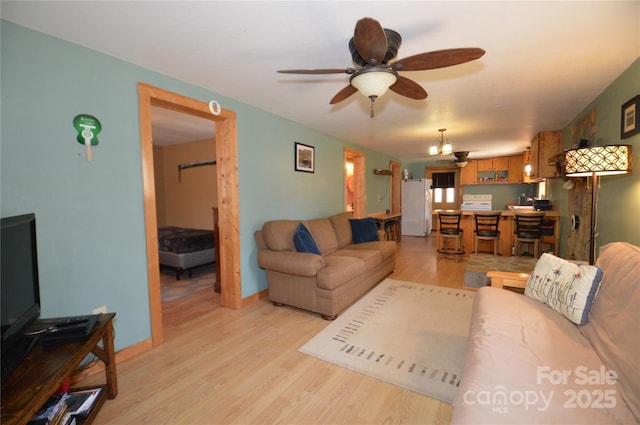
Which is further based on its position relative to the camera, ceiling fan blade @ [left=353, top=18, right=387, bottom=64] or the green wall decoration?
the green wall decoration

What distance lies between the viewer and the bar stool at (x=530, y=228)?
4463 millimetres

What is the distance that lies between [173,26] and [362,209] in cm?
488

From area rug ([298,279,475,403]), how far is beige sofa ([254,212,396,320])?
0.20 m

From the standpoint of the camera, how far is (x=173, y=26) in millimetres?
1744

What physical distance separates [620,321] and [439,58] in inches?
63.5

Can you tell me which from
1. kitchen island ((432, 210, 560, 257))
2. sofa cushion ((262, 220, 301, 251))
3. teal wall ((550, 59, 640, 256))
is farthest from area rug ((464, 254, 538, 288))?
sofa cushion ((262, 220, 301, 251))

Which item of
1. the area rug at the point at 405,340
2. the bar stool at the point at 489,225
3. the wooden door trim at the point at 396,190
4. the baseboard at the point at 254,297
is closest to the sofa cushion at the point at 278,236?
the baseboard at the point at 254,297

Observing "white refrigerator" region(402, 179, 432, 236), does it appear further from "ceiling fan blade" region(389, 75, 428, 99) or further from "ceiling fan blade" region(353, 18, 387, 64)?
"ceiling fan blade" region(353, 18, 387, 64)

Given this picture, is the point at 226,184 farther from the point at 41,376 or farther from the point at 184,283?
the point at 41,376

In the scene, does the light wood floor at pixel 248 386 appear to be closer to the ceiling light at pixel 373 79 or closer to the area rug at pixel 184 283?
the area rug at pixel 184 283

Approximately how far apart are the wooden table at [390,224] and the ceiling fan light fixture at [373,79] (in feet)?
15.2

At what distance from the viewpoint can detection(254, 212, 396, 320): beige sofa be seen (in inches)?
112

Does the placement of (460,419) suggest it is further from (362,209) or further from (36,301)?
(362,209)

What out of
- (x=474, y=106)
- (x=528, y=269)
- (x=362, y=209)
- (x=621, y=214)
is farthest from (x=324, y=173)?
(x=621, y=214)
